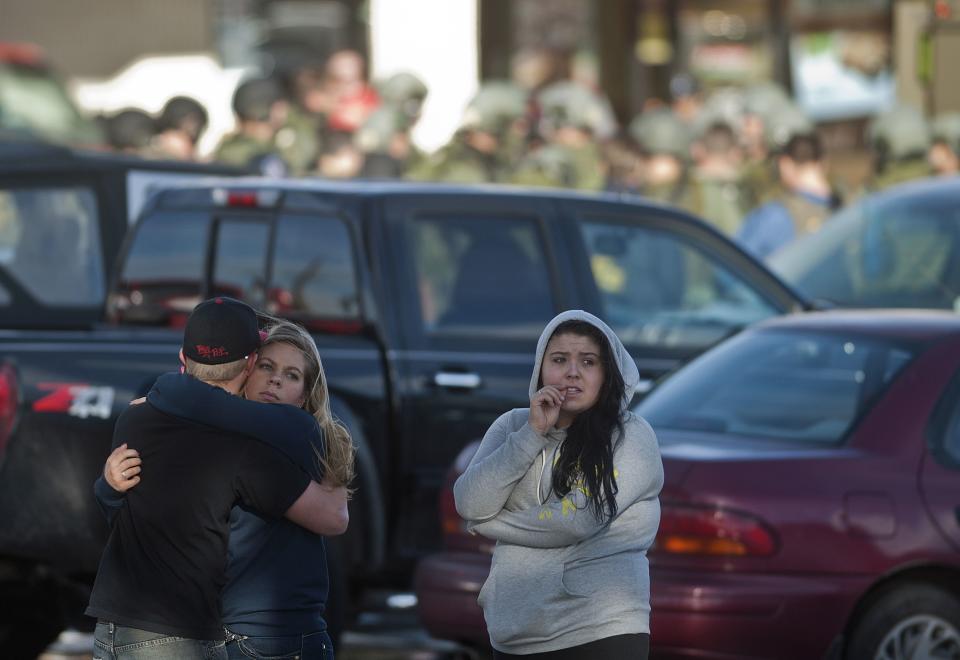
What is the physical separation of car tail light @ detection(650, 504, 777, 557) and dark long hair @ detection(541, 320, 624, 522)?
5.27 feet

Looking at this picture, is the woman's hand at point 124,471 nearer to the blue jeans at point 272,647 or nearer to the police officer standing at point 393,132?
the blue jeans at point 272,647

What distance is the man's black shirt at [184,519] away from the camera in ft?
15.0

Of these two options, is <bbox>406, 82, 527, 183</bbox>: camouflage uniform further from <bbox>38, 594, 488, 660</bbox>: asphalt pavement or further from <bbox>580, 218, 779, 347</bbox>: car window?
<bbox>38, 594, 488, 660</bbox>: asphalt pavement

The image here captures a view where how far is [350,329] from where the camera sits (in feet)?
27.1

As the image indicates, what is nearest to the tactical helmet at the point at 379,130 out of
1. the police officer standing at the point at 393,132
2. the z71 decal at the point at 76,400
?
the police officer standing at the point at 393,132

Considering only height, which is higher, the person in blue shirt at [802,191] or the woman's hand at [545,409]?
Answer: the woman's hand at [545,409]

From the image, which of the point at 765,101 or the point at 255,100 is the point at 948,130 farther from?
the point at 255,100

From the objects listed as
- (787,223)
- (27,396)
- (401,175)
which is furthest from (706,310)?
(401,175)

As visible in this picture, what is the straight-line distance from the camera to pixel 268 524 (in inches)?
187

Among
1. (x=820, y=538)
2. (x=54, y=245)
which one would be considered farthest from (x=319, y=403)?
(x=54, y=245)

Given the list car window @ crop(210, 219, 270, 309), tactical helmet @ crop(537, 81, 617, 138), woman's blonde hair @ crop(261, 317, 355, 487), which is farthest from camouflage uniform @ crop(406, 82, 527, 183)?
woman's blonde hair @ crop(261, 317, 355, 487)

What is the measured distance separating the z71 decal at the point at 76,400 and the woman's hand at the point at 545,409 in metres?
3.06

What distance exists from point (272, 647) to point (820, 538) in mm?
2261

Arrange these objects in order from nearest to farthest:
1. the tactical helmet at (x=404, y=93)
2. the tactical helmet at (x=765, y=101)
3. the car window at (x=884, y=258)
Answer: the car window at (x=884, y=258) → the tactical helmet at (x=404, y=93) → the tactical helmet at (x=765, y=101)
